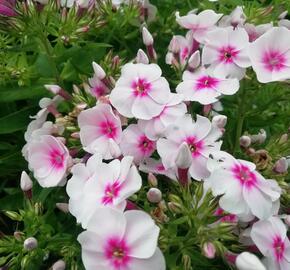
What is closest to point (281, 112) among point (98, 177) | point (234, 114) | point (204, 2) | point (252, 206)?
point (234, 114)

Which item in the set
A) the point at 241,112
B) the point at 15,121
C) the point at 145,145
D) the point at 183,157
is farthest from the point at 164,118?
the point at 15,121

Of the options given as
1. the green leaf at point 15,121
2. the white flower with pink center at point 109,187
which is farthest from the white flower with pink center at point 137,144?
the green leaf at point 15,121

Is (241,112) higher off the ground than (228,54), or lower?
lower

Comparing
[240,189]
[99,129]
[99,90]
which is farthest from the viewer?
[99,90]

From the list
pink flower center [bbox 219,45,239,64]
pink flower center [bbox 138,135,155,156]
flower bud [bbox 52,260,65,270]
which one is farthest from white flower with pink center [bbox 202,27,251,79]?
flower bud [bbox 52,260,65,270]

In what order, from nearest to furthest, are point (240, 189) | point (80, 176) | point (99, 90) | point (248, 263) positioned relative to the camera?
point (248, 263) < point (240, 189) < point (80, 176) < point (99, 90)

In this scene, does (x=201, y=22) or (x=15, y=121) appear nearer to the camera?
(x=201, y=22)

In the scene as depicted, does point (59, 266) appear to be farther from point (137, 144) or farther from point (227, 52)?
point (227, 52)
